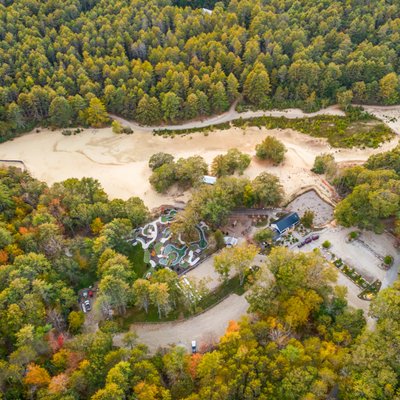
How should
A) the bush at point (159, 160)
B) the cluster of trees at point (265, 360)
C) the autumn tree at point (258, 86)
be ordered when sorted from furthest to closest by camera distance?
the autumn tree at point (258, 86) → the bush at point (159, 160) → the cluster of trees at point (265, 360)

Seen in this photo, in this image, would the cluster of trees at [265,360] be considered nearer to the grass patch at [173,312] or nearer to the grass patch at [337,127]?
the grass patch at [173,312]

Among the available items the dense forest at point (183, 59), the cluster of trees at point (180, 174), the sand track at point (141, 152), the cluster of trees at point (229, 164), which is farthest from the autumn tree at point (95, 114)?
the cluster of trees at point (229, 164)

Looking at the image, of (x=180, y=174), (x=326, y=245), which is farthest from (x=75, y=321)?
(x=326, y=245)

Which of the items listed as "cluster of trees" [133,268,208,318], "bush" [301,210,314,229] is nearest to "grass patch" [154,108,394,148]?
"bush" [301,210,314,229]

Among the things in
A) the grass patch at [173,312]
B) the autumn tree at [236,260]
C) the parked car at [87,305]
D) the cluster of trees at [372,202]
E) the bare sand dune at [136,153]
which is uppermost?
the cluster of trees at [372,202]

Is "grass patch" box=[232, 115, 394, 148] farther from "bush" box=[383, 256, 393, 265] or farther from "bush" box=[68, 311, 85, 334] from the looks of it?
"bush" box=[68, 311, 85, 334]

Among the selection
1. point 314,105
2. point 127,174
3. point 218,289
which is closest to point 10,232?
point 127,174
